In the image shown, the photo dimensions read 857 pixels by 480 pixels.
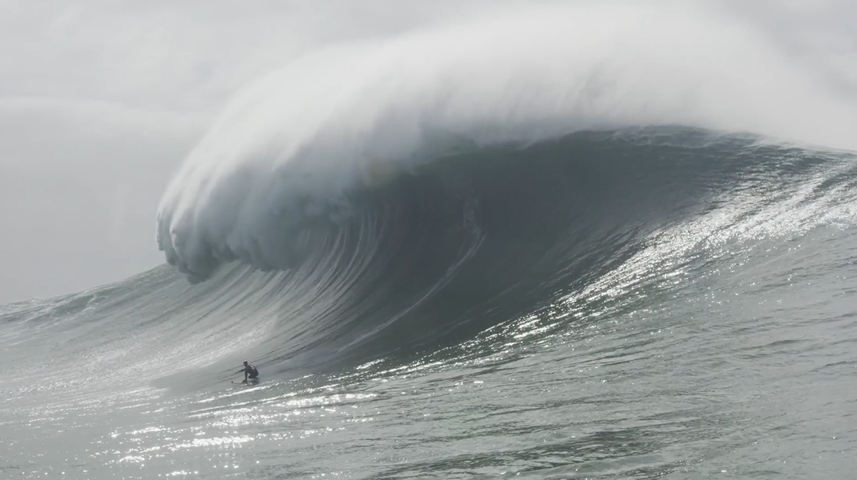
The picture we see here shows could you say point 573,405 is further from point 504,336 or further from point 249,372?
point 249,372

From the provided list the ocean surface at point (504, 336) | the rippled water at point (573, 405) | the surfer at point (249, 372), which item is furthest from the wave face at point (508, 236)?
the rippled water at point (573, 405)

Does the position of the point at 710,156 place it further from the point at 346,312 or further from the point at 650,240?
the point at 346,312

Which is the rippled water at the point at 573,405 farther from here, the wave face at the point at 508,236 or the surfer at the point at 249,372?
the wave face at the point at 508,236

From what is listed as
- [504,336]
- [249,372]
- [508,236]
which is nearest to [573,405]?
[504,336]

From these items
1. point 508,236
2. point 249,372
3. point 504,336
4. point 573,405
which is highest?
point 508,236

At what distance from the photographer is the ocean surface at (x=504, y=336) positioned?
6090 mm

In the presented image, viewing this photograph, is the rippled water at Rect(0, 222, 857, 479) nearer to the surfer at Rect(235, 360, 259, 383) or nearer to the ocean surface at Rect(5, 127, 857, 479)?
the ocean surface at Rect(5, 127, 857, 479)

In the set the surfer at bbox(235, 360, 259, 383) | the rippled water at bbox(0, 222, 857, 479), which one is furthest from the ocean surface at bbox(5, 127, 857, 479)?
the surfer at bbox(235, 360, 259, 383)

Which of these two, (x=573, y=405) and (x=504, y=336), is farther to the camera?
(x=504, y=336)

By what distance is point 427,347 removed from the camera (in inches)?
396

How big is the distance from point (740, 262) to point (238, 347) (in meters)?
7.82

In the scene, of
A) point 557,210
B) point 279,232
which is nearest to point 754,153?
point 557,210

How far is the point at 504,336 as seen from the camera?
9.77m

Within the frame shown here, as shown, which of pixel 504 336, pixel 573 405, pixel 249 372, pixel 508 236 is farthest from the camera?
pixel 508 236
